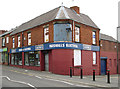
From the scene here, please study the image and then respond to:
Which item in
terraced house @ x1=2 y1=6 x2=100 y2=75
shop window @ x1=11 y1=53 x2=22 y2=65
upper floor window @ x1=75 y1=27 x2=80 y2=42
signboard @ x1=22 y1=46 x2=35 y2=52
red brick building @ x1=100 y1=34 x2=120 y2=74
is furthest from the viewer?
red brick building @ x1=100 y1=34 x2=120 y2=74

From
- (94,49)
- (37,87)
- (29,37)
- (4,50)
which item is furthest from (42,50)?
(4,50)

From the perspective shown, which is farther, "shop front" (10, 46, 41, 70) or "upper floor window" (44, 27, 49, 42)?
"shop front" (10, 46, 41, 70)

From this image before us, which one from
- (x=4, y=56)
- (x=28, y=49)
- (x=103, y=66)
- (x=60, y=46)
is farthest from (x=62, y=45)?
(x=4, y=56)

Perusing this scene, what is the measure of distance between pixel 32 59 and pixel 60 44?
6.71 metres

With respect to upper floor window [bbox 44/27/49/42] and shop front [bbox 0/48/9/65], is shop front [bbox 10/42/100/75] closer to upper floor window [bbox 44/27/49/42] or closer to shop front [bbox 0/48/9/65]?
upper floor window [bbox 44/27/49/42]

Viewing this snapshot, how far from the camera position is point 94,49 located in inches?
872

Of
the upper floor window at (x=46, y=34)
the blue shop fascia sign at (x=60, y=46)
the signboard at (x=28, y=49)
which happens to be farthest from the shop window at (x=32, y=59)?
the upper floor window at (x=46, y=34)

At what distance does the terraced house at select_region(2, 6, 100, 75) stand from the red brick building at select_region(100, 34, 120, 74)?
395 centimetres

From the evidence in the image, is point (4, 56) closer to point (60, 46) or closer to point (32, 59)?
point (32, 59)

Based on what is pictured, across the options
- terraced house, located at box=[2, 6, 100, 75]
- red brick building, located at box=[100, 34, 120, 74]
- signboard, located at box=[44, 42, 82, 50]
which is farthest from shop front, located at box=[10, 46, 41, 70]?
red brick building, located at box=[100, 34, 120, 74]

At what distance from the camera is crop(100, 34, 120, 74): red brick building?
86.3ft

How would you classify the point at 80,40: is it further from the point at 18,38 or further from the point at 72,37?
the point at 18,38

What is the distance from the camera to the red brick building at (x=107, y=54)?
86.3 ft

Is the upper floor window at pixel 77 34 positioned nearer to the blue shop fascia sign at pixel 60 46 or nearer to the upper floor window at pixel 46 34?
the blue shop fascia sign at pixel 60 46
